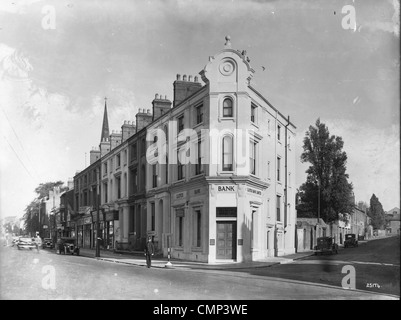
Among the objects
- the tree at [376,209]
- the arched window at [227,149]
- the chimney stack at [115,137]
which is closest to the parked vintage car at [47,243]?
the chimney stack at [115,137]

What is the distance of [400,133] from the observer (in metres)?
7.53

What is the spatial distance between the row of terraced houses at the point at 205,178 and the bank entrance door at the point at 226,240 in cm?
5

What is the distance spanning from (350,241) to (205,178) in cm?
947

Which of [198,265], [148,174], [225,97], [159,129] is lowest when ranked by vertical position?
[198,265]

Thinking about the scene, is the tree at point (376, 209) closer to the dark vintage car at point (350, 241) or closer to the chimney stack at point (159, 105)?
the chimney stack at point (159, 105)

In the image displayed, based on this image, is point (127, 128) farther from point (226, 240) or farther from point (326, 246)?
point (326, 246)

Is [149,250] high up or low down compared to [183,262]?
up

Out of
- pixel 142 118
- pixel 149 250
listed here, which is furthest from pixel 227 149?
pixel 142 118

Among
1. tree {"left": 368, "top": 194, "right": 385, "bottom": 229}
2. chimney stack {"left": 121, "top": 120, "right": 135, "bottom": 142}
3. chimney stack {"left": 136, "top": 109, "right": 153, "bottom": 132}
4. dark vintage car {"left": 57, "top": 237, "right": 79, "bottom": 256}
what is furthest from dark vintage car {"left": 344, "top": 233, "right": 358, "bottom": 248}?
dark vintage car {"left": 57, "top": 237, "right": 79, "bottom": 256}

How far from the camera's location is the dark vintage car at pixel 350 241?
2046 centimetres

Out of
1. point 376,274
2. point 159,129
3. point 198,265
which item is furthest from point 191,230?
point 376,274

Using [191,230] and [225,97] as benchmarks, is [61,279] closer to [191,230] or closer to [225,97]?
[191,230]

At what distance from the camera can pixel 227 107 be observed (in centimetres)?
1728

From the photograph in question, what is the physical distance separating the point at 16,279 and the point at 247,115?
10.5 metres
